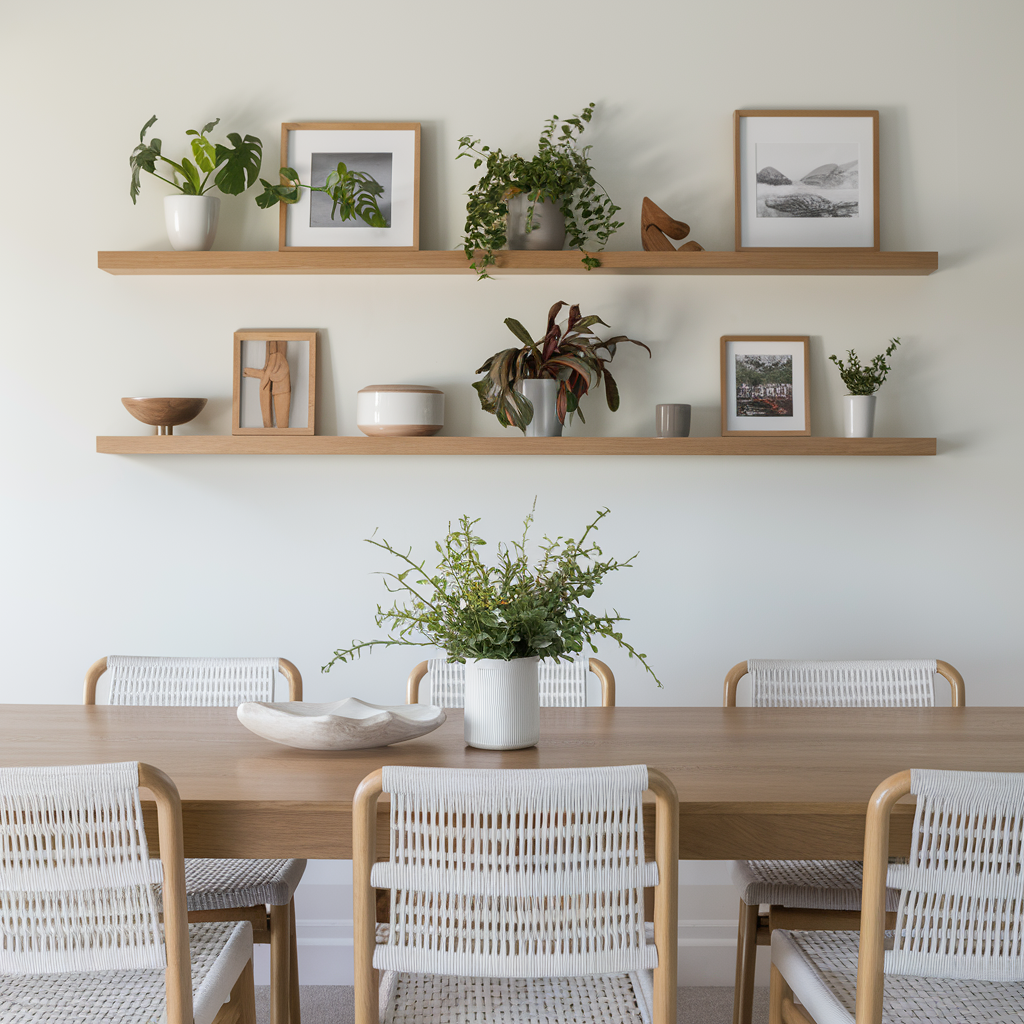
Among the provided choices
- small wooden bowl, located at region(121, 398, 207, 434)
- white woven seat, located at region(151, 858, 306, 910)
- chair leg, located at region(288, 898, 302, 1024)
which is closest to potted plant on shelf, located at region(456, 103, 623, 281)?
small wooden bowl, located at region(121, 398, 207, 434)

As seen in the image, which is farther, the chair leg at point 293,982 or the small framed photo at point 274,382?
the small framed photo at point 274,382

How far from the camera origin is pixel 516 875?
48.1 inches

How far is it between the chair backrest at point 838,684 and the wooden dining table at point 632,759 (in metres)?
0.15

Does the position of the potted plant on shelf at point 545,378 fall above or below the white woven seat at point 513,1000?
above

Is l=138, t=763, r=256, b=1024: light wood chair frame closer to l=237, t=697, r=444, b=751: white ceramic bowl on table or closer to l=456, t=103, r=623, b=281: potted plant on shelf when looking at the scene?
l=237, t=697, r=444, b=751: white ceramic bowl on table

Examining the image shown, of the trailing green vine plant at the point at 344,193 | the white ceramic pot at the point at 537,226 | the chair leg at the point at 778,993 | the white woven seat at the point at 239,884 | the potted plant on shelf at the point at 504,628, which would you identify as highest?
the trailing green vine plant at the point at 344,193

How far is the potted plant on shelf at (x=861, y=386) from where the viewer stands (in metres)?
2.64

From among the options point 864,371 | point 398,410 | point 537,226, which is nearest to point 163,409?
point 398,410

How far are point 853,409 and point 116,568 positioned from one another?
217cm

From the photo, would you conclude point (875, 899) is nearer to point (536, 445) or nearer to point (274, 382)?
point (536, 445)

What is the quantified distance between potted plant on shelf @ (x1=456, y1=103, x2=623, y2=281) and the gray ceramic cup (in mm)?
446

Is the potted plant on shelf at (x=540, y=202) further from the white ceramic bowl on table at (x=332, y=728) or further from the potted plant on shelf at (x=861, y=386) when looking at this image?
the white ceramic bowl on table at (x=332, y=728)

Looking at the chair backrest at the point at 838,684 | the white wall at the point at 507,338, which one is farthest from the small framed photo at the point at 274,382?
the chair backrest at the point at 838,684

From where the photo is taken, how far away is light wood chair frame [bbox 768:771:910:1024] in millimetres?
1237
